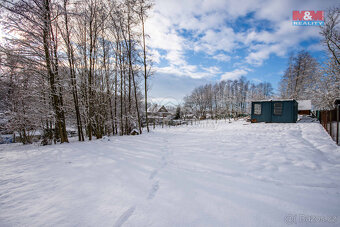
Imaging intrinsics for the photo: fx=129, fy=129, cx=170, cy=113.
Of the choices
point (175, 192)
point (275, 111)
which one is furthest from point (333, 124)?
point (275, 111)

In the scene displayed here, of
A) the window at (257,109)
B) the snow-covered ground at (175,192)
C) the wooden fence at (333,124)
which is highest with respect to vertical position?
the window at (257,109)

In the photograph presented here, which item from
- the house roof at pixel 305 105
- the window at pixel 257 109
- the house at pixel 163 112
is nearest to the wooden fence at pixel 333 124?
the window at pixel 257 109

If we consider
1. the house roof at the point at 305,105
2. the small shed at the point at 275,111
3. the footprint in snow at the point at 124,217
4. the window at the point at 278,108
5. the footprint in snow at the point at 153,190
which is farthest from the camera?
the house roof at the point at 305,105

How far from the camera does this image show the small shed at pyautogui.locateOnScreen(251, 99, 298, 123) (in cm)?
1216

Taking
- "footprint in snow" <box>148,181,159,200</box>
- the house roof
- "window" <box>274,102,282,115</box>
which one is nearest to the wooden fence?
"window" <box>274,102,282,115</box>

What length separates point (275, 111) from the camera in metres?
12.8

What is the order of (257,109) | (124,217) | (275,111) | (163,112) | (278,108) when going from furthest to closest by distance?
(163,112)
(257,109)
(275,111)
(278,108)
(124,217)

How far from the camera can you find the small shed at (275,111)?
12.2 m

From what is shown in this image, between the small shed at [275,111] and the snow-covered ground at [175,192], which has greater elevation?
the small shed at [275,111]

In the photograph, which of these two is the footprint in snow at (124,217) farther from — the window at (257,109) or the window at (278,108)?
the window at (278,108)

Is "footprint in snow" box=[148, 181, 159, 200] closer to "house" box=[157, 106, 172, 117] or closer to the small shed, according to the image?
the small shed

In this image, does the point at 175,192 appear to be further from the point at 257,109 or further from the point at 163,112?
the point at 163,112

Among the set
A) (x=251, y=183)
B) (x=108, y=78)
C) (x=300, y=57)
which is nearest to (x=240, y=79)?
(x=300, y=57)

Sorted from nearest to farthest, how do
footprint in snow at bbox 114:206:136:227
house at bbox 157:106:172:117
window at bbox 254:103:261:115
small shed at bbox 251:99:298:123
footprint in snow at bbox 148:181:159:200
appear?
1. footprint in snow at bbox 114:206:136:227
2. footprint in snow at bbox 148:181:159:200
3. small shed at bbox 251:99:298:123
4. window at bbox 254:103:261:115
5. house at bbox 157:106:172:117
